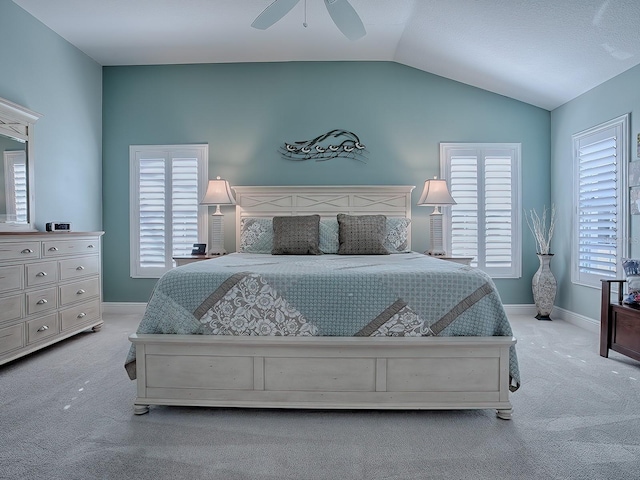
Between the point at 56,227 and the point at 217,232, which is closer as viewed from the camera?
the point at 56,227

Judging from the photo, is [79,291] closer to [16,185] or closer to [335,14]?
[16,185]

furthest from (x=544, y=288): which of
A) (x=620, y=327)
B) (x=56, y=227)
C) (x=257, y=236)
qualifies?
(x=56, y=227)

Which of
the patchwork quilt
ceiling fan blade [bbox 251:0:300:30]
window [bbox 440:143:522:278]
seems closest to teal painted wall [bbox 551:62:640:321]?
window [bbox 440:143:522:278]

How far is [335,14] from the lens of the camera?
268cm

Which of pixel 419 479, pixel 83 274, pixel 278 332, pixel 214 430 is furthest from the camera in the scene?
pixel 83 274

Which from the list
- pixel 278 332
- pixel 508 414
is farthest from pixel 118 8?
pixel 508 414

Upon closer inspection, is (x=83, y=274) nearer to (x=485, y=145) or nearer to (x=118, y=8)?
(x=118, y=8)

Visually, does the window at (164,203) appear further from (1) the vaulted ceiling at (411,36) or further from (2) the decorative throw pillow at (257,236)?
(1) the vaulted ceiling at (411,36)

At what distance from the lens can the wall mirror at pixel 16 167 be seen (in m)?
3.30

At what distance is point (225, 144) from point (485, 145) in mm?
3099

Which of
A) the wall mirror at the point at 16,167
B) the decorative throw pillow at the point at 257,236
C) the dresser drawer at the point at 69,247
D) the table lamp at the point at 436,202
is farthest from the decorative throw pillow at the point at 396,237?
the wall mirror at the point at 16,167

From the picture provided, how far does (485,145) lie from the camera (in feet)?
15.4

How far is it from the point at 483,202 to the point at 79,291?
4.41 m

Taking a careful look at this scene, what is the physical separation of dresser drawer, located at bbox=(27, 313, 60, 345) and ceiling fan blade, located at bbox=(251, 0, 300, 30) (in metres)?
2.84
